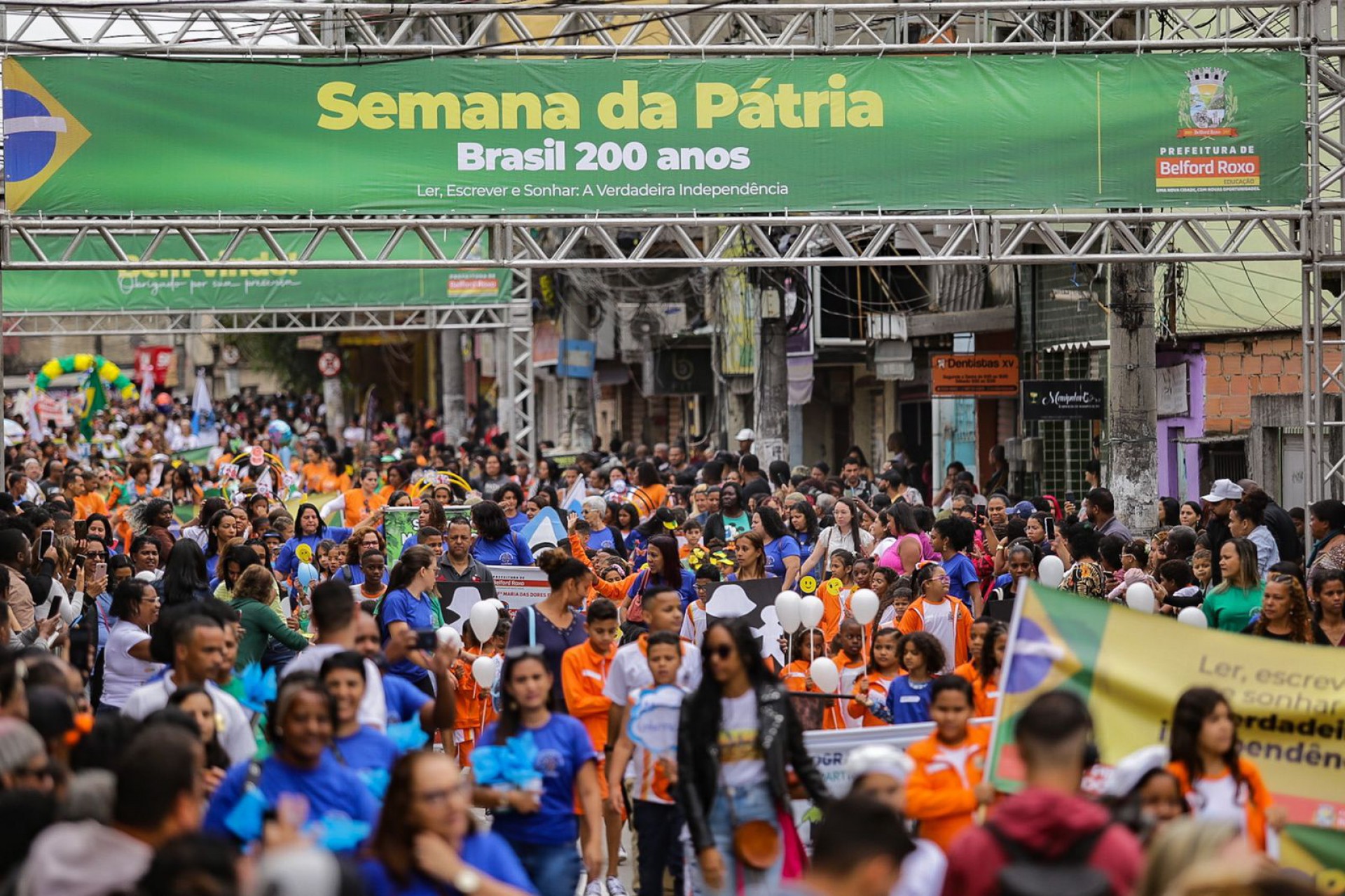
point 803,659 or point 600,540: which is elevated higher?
point 600,540

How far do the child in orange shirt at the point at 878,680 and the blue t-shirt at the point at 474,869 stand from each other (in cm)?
367

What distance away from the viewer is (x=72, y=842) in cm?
477

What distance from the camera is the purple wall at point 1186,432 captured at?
22625 millimetres

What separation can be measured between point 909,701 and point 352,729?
3.07 metres

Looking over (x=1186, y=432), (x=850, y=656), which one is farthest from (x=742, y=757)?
(x=1186, y=432)

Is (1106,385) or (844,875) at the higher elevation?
(1106,385)

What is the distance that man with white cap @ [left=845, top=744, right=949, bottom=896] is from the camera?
5.27 m

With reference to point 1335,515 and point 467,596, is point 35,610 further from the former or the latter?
point 1335,515

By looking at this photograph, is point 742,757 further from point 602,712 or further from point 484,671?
point 484,671

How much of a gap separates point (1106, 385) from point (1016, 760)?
1648cm

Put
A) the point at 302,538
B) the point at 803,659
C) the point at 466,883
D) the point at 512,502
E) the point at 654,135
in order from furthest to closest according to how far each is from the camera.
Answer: the point at 512,502
the point at 654,135
the point at 302,538
the point at 803,659
the point at 466,883

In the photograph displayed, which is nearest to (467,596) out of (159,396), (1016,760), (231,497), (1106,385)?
(1016,760)

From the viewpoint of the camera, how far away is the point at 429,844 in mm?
4926

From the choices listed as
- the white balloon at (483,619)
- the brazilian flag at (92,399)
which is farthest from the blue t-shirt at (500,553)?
the brazilian flag at (92,399)
